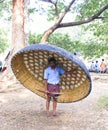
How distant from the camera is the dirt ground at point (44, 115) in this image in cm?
717

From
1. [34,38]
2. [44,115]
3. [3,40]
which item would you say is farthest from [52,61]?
[3,40]

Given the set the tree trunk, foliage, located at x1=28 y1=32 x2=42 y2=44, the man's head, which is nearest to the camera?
the man's head

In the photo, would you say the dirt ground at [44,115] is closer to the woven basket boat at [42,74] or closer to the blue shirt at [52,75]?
the woven basket boat at [42,74]

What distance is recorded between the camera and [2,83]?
1326 centimetres

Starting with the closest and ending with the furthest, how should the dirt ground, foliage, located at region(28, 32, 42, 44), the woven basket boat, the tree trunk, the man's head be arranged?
the dirt ground
the man's head
the woven basket boat
the tree trunk
foliage, located at region(28, 32, 42, 44)

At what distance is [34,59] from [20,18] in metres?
5.79

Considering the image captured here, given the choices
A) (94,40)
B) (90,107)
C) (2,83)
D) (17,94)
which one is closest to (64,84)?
(90,107)

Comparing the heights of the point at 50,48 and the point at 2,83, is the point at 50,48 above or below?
above

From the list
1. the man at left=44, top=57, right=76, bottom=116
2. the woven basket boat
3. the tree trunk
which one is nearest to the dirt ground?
the woven basket boat

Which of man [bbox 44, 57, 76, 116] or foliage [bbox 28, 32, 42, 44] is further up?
foliage [bbox 28, 32, 42, 44]

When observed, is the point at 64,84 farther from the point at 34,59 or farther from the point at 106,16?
the point at 106,16

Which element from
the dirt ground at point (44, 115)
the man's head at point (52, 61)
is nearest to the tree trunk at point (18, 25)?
the dirt ground at point (44, 115)

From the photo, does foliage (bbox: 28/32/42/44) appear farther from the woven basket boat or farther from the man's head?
the man's head

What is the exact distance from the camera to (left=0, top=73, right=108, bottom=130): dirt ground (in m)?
7.17
